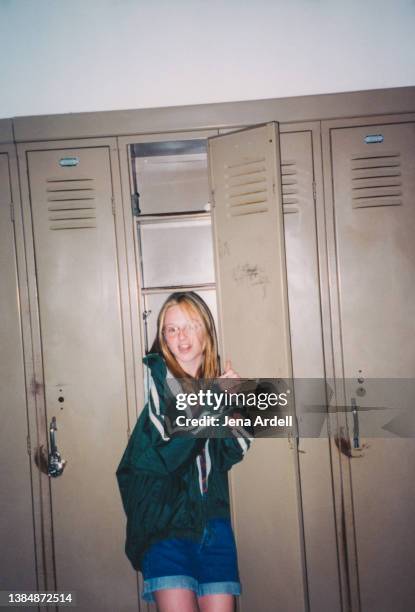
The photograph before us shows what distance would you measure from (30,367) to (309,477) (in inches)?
54.5

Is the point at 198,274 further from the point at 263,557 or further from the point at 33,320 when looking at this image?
the point at 263,557

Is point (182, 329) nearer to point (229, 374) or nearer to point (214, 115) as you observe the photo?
point (229, 374)

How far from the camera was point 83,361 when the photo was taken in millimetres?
2078

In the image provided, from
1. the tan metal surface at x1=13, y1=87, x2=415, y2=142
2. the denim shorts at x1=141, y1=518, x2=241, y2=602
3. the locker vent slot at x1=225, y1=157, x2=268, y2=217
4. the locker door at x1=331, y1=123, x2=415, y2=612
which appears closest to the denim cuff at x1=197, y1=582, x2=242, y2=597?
the denim shorts at x1=141, y1=518, x2=241, y2=602

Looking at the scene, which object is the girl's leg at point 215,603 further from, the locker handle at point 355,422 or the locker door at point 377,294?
the locker handle at point 355,422

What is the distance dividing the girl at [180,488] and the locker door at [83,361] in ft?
0.39

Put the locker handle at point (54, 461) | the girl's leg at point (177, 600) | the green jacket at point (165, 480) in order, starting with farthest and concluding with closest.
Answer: the locker handle at point (54, 461) < the green jacket at point (165, 480) < the girl's leg at point (177, 600)

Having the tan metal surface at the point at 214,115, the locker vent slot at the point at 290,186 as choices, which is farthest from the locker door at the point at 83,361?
the locker vent slot at the point at 290,186

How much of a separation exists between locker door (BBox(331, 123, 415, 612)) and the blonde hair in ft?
1.97

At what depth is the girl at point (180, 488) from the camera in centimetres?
189

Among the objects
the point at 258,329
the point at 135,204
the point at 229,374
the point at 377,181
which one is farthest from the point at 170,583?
the point at 377,181

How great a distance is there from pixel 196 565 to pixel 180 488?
33cm

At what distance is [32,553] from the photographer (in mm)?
2068

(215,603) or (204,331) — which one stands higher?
(204,331)
